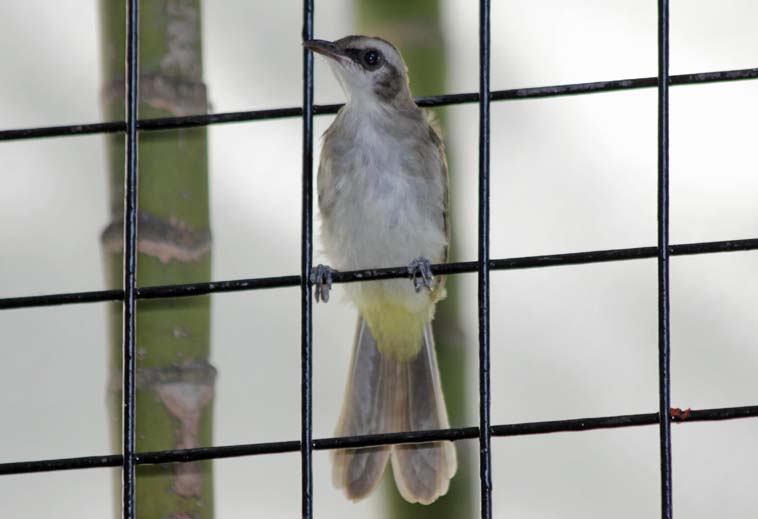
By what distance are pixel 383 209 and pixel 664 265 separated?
175cm

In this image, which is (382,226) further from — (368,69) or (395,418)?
(395,418)

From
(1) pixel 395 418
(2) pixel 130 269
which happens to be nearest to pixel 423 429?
(1) pixel 395 418

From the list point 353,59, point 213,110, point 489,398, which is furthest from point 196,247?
point 353,59

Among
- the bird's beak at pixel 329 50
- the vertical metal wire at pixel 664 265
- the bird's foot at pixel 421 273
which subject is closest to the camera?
the vertical metal wire at pixel 664 265

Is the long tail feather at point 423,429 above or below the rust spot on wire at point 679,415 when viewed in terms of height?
below

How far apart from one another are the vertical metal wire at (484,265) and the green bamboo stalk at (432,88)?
0.72 metres

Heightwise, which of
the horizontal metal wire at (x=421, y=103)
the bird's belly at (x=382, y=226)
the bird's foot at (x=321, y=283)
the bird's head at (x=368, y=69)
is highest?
the bird's head at (x=368, y=69)

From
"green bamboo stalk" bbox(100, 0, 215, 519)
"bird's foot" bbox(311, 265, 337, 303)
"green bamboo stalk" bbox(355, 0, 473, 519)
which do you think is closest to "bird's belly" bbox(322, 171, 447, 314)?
"green bamboo stalk" bbox(355, 0, 473, 519)

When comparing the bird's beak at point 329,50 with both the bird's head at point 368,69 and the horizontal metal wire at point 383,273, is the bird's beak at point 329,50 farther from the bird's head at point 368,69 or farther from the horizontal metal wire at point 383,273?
the horizontal metal wire at point 383,273

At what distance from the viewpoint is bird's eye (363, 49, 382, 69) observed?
4.45 metres

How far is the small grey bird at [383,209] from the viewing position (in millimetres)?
4438

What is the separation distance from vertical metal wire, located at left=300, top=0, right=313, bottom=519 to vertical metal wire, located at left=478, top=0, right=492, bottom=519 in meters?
0.39

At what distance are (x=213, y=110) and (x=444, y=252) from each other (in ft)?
4.40

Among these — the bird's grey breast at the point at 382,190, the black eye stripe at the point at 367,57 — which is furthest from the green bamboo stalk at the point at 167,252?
the bird's grey breast at the point at 382,190
